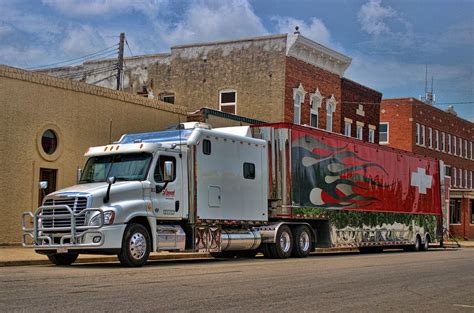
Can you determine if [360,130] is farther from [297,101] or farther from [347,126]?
[297,101]

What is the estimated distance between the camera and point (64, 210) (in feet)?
50.7

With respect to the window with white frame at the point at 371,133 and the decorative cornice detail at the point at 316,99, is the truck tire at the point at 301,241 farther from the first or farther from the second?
the window with white frame at the point at 371,133

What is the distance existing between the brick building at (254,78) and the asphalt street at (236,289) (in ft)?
61.8

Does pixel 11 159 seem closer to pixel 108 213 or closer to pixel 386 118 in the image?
pixel 108 213

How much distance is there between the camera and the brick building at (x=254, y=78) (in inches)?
1340

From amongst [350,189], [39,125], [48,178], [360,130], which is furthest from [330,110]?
[39,125]

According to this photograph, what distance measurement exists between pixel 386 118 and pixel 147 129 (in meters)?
32.8

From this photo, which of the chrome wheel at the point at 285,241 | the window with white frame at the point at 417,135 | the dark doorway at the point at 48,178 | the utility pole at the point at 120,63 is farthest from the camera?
the window with white frame at the point at 417,135

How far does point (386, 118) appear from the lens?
55.1m

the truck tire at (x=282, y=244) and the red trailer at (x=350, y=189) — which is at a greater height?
the red trailer at (x=350, y=189)

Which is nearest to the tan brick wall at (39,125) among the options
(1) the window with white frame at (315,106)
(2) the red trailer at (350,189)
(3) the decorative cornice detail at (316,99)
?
(2) the red trailer at (350,189)

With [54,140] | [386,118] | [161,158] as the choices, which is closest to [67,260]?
[161,158]

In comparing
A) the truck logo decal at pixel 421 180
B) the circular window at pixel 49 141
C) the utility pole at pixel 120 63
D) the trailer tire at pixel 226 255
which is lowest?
the trailer tire at pixel 226 255

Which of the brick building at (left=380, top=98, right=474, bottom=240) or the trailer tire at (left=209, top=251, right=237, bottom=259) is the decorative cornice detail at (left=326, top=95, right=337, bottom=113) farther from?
the trailer tire at (left=209, top=251, right=237, bottom=259)
